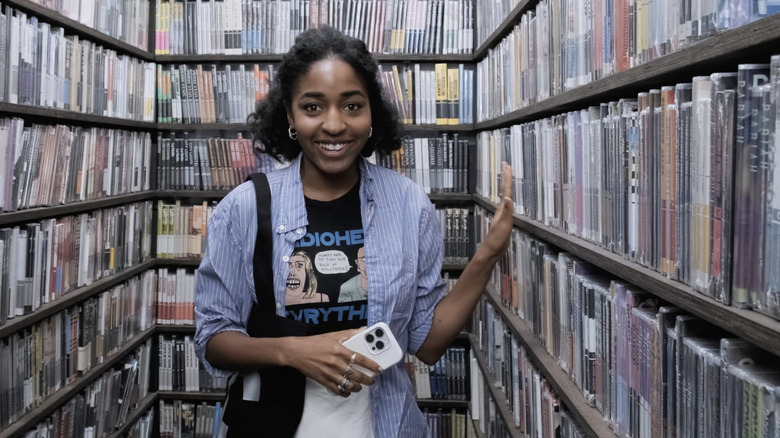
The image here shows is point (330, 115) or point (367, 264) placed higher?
point (330, 115)

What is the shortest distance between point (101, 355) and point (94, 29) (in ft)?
4.06

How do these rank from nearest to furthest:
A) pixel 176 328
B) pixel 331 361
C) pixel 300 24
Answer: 1. pixel 331 361
2. pixel 300 24
3. pixel 176 328

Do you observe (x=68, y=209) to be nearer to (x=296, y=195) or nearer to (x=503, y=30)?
(x=296, y=195)

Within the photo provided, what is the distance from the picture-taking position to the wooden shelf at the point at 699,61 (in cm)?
68

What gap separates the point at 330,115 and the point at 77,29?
1525mm

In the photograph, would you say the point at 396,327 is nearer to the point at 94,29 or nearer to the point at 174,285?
the point at 94,29

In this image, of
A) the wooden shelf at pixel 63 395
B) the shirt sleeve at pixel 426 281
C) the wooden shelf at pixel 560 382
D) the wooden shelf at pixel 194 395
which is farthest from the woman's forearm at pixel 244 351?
the wooden shelf at pixel 194 395

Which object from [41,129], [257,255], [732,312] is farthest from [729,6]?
[41,129]

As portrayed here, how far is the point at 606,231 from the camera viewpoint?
48.7 inches

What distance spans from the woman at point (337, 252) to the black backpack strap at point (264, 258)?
0.01 m

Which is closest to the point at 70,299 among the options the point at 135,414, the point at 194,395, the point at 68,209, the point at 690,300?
the point at 68,209

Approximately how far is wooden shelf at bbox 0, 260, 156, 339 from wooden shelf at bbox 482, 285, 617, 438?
1.42m

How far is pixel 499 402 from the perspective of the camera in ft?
7.52

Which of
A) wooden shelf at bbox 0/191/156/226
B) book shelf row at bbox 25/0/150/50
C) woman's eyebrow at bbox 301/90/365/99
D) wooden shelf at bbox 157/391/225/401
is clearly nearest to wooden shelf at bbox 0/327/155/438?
wooden shelf at bbox 157/391/225/401
